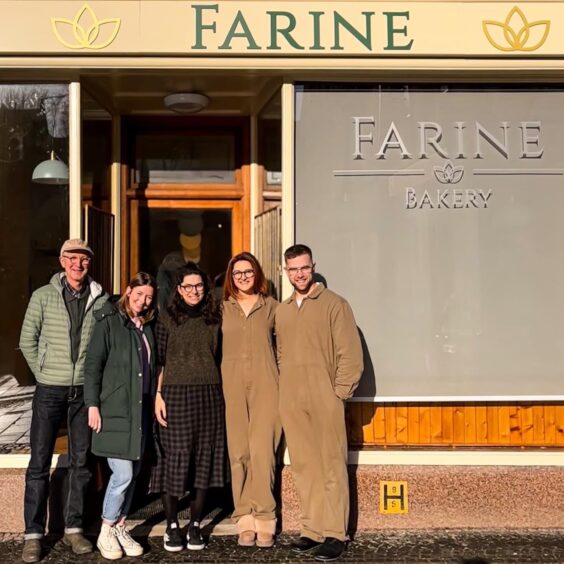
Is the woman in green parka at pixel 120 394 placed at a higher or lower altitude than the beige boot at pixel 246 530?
higher

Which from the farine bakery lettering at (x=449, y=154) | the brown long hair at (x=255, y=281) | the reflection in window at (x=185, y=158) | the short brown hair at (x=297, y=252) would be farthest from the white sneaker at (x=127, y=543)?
the reflection in window at (x=185, y=158)

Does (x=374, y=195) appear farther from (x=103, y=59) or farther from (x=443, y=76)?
(x=103, y=59)

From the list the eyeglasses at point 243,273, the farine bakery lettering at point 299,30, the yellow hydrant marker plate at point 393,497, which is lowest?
the yellow hydrant marker plate at point 393,497

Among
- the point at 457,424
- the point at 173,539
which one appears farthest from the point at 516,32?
the point at 173,539

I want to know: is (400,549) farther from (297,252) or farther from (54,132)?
(54,132)

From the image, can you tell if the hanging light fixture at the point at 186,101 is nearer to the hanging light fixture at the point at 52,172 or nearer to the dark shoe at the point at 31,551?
the hanging light fixture at the point at 52,172

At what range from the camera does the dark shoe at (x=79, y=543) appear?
14.7ft

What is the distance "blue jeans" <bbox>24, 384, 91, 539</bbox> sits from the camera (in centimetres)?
448

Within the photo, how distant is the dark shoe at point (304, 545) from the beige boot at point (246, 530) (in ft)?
0.88

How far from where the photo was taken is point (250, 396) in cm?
460

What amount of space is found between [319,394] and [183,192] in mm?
2674

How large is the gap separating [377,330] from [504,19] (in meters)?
2.35

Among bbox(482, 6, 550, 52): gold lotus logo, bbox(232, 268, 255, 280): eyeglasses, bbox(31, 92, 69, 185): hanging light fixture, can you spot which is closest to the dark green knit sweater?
bbox(232, 268, 255, 280): eyeglasses

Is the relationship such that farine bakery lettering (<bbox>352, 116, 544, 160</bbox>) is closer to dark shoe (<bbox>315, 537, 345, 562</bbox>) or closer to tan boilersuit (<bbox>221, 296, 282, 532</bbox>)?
tan boilersuit (<bbox>221, 296, 282, 532</bbox>)
